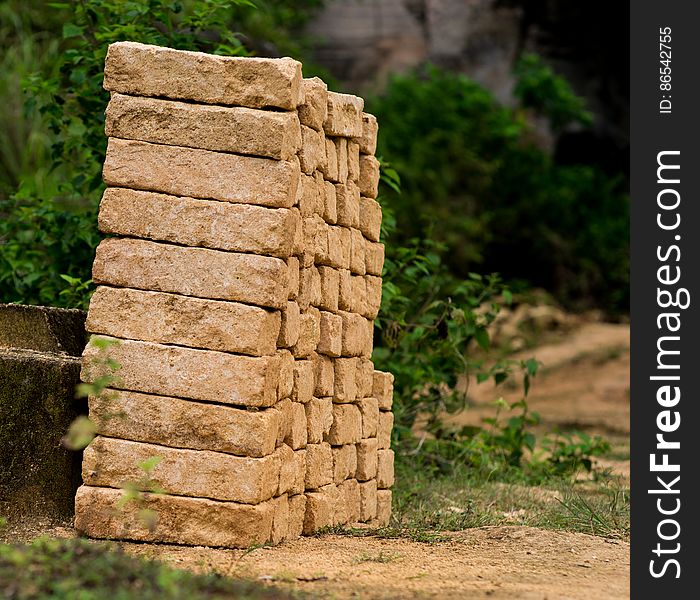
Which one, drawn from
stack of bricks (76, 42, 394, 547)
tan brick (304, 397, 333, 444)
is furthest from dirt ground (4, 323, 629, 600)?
tan brick (304, 397, 333, 444)

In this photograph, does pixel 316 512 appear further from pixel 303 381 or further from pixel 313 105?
pixel 313 105

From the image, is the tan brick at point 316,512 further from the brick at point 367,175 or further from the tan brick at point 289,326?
the brick at point 367,175

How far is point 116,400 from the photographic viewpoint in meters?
5.04

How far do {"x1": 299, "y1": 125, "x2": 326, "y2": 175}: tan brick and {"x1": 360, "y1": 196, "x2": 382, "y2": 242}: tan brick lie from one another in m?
0.77

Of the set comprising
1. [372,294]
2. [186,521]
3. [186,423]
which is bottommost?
[186,521]

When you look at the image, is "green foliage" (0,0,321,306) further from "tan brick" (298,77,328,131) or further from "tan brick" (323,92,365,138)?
"tan brick" (298,77,328,131)

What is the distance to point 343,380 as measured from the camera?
6.12 m

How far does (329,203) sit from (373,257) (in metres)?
Result: 0.73

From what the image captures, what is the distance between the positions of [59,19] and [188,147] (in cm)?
1069

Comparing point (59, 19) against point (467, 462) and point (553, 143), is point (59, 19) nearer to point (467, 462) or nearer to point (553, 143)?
point (553, 143)

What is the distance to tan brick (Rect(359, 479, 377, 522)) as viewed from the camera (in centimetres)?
644

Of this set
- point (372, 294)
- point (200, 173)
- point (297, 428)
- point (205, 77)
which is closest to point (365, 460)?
point (372, 294)

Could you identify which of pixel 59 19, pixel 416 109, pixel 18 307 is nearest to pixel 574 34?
pixel 416 109
